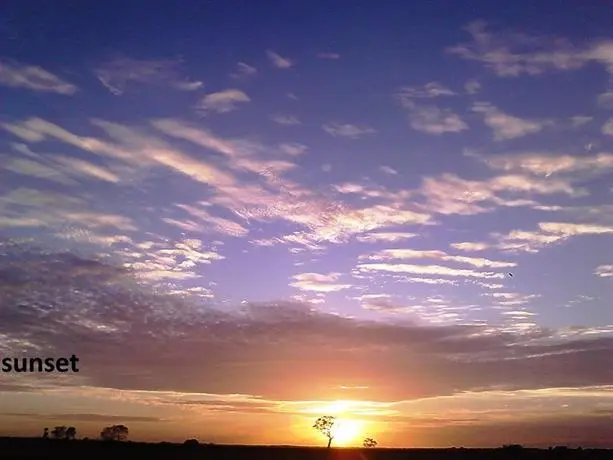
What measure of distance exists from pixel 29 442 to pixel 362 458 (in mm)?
71779

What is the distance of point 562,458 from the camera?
16175 cm

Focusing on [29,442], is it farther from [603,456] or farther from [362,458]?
[603,456]

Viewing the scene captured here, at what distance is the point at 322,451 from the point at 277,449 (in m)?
10.5

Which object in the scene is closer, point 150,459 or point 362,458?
point 150,459

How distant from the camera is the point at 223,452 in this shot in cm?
16400

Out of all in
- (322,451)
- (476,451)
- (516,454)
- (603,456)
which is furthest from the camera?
(476,451)

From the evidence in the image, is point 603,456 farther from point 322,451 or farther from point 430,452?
point 322,451

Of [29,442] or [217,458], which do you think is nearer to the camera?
[217,458]

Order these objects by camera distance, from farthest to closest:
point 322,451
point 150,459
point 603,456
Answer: point 322,451, point 603,456, point 150,459

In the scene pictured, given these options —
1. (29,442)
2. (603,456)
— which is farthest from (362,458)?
(29,442)

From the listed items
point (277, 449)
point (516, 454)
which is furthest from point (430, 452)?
point (277, 449)

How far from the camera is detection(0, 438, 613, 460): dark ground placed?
145 metres

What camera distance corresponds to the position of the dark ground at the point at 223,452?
14538cm

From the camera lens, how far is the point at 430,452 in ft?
612
